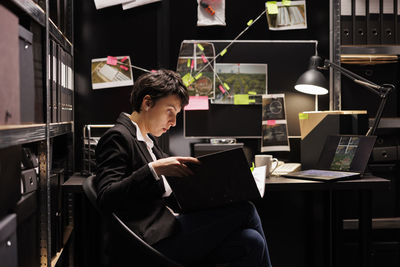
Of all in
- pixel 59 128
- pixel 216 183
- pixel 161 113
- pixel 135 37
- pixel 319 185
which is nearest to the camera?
pixel 216 183

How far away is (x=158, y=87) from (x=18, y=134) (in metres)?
0.59

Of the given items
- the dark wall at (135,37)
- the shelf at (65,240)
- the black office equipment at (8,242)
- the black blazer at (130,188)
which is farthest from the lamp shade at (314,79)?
the black office equipment at (8,242)

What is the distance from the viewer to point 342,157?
7.36 ft

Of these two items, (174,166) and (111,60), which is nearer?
(174,166)

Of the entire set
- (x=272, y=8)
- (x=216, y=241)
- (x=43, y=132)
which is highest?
(x=272, y=8)

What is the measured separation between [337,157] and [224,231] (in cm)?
102

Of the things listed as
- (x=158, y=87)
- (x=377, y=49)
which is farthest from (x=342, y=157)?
(x=158, y=87)

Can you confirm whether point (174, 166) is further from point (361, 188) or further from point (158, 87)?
point (361, 188)

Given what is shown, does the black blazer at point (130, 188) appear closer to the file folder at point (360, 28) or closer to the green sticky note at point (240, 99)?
the green sticky note at point (240, 99)

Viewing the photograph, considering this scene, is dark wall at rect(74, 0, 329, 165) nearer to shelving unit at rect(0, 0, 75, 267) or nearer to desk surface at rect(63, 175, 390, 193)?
shelving unit at rect(0, 0, 75, 267)

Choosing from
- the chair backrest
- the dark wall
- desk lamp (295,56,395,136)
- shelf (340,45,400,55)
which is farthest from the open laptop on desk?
the chair backrest

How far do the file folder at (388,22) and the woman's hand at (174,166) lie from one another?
1.62 m

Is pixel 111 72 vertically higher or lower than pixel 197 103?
higher

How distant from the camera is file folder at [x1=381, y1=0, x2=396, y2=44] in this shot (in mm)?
2445
